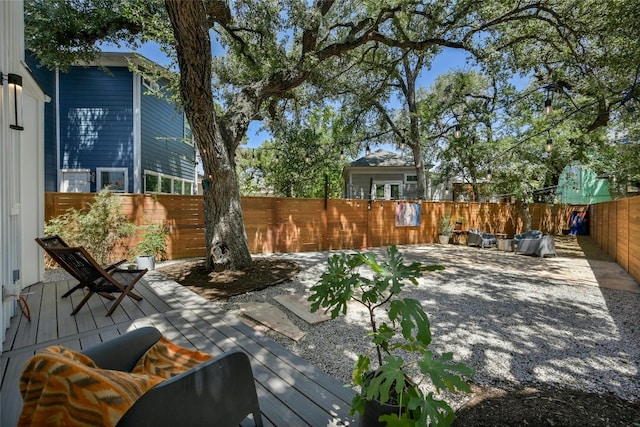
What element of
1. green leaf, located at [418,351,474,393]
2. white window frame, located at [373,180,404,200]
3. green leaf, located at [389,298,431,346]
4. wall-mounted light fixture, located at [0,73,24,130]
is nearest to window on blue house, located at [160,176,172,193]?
wall-mounted light fixture, located at [0,73,24,130]

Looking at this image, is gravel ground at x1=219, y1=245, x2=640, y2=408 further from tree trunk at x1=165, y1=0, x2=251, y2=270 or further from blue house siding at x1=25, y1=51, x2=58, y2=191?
blue house siding at x1=25, y1=51, x2=58, y2=191

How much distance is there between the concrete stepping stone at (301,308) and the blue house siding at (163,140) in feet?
21.7

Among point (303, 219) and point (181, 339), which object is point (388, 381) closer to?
point (181, 339)

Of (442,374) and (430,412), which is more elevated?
(442,374)

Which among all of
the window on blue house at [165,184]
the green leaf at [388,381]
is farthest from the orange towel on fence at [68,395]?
the window on blue house at [165,184]

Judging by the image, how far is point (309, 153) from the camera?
12344 millimetres

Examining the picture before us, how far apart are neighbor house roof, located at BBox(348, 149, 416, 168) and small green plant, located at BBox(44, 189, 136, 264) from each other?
1180 centimetres

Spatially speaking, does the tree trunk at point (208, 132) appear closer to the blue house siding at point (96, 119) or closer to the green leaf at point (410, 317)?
the green leaf at point (410, 317)

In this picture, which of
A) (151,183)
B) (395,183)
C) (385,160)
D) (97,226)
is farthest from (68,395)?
(385,160)

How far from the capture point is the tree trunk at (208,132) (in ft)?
13.4

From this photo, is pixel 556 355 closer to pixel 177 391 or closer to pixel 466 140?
pixel 177 391

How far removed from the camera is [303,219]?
928 centimetres

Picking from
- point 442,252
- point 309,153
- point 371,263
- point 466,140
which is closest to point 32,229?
point 371,263

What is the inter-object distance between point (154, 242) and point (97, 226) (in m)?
1.14
